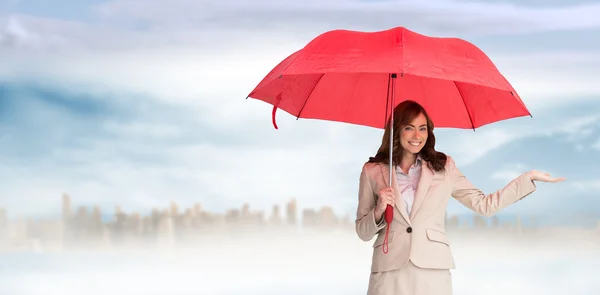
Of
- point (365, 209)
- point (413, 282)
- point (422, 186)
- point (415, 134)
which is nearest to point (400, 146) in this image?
point (415, 134)

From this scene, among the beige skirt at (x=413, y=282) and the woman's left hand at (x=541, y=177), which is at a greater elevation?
the woman's left hand at (x=541, y=177)

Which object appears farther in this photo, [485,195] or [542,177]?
[485,195]

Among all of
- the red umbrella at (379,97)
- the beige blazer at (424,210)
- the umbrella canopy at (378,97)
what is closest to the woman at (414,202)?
the beige blazer at (424,210)

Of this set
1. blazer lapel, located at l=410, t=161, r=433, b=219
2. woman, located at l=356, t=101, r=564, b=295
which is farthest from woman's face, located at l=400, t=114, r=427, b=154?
blazer lapel, located at l=410, t=161, r=433, b=219

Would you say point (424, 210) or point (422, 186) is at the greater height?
point (422, 186)

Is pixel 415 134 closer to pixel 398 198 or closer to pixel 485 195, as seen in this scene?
pixel 398 198

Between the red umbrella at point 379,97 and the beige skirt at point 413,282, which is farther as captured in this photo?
the red umbrella at point 379,97

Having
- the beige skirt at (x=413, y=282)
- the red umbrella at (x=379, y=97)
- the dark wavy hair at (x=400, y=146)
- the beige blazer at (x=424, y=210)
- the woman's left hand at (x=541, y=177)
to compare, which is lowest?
the beige skirt at (x=413, y=282)

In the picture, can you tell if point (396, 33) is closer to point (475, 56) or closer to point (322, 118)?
point (475, 56)

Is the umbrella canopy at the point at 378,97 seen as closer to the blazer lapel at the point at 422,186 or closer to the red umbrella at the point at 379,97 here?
the red umbrella at the point at 379,97

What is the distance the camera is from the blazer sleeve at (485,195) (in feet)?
15.4

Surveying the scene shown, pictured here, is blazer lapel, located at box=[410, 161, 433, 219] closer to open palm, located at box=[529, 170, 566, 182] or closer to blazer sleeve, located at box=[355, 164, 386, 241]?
blazer sleeve, located at box=[355, 164, 386, 241]

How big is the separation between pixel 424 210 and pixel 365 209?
0.33 meters

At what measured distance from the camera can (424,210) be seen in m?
4.62
